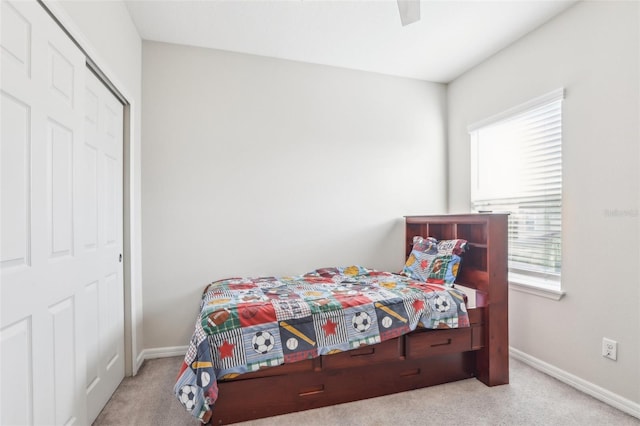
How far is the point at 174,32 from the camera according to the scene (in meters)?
2.64

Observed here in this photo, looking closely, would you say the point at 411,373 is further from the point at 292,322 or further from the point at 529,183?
the point at 529,183

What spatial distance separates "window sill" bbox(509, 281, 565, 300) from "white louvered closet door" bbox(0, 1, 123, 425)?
310cm

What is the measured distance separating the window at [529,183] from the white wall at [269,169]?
2.24ft

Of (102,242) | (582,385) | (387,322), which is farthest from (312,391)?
(582,385)

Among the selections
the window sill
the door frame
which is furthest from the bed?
the door frame

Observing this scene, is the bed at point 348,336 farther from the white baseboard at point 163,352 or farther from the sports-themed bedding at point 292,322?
the white baseboard at point 163,352

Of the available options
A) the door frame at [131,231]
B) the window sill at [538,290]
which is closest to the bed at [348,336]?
the window sill at [538,290]

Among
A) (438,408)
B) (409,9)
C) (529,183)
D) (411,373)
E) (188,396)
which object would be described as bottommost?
(438,408)

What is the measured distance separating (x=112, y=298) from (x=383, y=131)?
9.37 feet

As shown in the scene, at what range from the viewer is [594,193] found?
2176mm

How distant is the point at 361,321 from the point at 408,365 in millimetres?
528

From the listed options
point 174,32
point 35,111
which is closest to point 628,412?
point 35,111

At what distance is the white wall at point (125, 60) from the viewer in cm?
167

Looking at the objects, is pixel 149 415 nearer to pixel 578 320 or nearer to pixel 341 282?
pixel 341 282
